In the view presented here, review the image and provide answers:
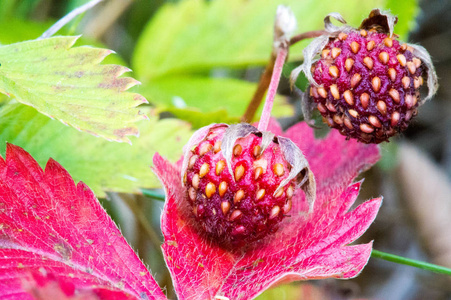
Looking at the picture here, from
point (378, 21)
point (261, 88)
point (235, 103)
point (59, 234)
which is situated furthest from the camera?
point (235, 103)

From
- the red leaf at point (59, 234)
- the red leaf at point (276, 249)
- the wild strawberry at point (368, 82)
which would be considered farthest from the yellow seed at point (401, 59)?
the red leaf at point (59, 234)

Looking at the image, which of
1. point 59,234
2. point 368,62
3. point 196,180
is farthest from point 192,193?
point 368,62

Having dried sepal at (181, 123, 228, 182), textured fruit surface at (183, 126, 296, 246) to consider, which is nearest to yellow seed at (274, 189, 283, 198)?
textured fruit surface at (183, 126, 296, 246)

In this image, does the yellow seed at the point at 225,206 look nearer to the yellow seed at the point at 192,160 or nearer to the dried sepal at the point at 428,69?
the yellow seed at the point at 192,160

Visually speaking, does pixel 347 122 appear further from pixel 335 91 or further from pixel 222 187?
pixel 222 187

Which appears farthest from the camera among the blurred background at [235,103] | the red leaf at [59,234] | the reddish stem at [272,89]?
the blurred background at [235,103]

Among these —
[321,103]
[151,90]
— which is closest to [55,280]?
[321,103]
